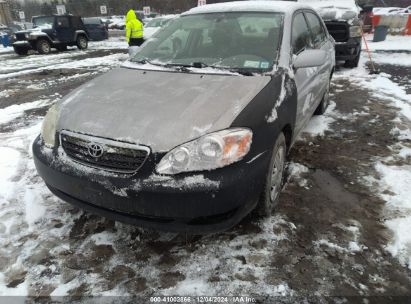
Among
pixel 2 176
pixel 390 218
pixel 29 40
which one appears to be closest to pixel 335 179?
pixel 390 218

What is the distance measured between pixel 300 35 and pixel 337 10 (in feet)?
21.6

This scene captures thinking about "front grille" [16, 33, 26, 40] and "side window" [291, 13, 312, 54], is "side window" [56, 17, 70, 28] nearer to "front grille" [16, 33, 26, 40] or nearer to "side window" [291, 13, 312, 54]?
"front grille" [16, 33, 26, 40]

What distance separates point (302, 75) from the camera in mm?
3330

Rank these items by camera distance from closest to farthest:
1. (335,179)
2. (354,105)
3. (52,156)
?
(52,156) < (335,179) < (354,105)

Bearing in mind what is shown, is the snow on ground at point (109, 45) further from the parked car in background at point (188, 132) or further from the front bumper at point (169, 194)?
the front bumper at point (169, 194)

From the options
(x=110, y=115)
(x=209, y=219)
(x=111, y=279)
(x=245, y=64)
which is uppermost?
(x=245, y=64)

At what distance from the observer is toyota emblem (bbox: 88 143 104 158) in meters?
2.24

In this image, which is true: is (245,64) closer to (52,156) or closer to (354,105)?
(52,156)

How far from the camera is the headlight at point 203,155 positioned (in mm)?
2117

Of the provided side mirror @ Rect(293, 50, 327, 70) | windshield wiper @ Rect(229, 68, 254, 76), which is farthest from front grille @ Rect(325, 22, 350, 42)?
windshield wiper @ Rect(229, 68, 254, 76)

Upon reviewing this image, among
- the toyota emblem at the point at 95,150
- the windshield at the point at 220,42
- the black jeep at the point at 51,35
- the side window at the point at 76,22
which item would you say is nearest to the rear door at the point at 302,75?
the windshield at the point at 220,42

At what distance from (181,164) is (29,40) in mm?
16703

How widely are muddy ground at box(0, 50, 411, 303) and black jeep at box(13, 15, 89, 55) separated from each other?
14912 mm

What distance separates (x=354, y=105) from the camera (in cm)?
605
